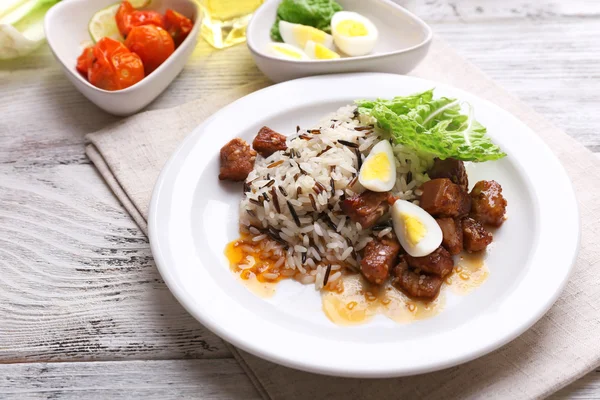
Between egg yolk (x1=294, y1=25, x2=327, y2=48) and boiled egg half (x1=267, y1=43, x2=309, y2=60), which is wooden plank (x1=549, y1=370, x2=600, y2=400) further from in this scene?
egg yolk (x1=294, y1=25, x2=327, y2=48)

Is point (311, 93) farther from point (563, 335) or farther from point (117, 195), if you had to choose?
point (563, 335)

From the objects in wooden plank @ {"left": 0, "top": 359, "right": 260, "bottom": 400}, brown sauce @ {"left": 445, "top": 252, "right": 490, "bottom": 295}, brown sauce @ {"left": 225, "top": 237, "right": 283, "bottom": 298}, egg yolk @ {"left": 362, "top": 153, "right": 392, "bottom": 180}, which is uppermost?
egg yolk @ {"left": 362, "top": 153, "right": 392, "bottom": 180}

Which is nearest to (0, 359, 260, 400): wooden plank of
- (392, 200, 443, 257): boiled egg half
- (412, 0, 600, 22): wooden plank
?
(392, 200, 443, 257): boiled egg half

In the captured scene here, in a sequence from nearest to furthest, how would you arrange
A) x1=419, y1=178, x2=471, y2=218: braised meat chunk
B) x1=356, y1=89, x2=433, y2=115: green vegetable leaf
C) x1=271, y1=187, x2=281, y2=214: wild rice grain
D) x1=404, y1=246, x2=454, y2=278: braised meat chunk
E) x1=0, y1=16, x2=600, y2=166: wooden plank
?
1. x1=404, y1=246, x2=454, y2=278: braised meat chunk
2. x1=419, y1=178, x2=471, y2=218: braised meat chunk
3. x1=271, y1=187, x2=281, y2=214: wild rice grain
4. x1=356, y1=89, x2=433, y2=115: green vegetable leaf
5. x1=0, y1=16, x2=600, y2=166: wooden plank

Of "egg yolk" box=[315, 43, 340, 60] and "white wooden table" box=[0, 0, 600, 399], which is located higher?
"egg yolk" box=[315, 43, 340, 60]

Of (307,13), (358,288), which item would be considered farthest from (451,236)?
(307,13)

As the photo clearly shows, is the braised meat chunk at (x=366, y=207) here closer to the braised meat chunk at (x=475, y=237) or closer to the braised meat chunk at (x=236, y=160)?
the braised meat chunk at (x=475, y=237)

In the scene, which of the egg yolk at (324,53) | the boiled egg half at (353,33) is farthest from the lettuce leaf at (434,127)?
the boiled egg half at (353,33)
